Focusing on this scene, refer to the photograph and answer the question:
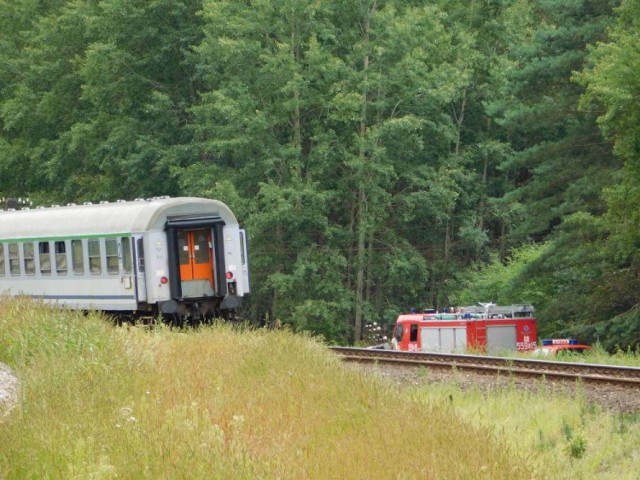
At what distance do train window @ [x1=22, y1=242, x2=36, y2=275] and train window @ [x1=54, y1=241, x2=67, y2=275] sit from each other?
0.89 metres

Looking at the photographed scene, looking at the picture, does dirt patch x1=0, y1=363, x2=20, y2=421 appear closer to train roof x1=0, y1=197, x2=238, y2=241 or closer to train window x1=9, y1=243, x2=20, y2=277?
train roof x1=0, y1=197, x2=238, y2=241

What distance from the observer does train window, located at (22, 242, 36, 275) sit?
1053 inches

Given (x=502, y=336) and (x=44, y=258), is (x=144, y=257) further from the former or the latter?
→ (x=502, y=336)

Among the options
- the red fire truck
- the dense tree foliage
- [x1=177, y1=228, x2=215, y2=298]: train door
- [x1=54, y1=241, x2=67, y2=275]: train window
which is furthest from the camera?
Answer: the dense tree foliage

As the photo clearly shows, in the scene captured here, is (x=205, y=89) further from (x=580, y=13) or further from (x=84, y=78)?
(x=580, y=13)

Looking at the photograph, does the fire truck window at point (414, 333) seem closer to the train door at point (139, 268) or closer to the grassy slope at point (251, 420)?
the train door at point (139, 268)

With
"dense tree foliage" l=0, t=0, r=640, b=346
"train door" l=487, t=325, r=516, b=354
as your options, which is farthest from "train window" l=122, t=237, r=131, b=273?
"dense tree foliage" l=0, t=0, r=640, b=346

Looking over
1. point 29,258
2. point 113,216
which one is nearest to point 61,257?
point 29,258

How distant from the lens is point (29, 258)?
88.0 feet

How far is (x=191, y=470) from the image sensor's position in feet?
27.7

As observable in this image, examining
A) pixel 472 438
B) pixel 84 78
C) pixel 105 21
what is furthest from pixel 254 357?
pixel 84 78

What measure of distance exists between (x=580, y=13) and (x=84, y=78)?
75.1ft

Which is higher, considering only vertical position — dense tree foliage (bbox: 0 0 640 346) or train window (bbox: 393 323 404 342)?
dense tree foliage (bbox: 0 0 640 346)

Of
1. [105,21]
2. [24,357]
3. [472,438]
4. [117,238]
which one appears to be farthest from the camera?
[105,21]
